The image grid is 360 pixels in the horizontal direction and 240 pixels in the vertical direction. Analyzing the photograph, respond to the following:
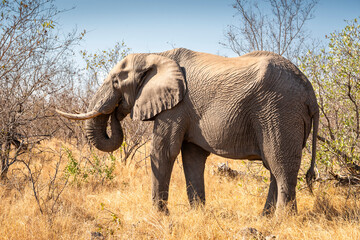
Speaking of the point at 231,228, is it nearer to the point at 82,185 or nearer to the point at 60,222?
the point at 60,222

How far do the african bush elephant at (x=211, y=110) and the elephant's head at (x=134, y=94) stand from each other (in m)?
0.01

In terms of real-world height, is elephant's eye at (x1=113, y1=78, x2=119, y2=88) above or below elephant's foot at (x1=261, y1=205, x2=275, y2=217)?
above

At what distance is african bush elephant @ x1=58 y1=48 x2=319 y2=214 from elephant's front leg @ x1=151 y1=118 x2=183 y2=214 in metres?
0.01

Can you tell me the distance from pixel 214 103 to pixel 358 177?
8.59 ft

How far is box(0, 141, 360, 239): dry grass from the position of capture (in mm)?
3412

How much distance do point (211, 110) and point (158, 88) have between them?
28.0 inches

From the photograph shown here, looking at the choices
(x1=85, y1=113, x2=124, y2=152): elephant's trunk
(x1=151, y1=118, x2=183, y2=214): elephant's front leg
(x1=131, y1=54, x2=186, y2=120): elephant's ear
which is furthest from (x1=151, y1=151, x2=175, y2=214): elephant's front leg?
(x1=85, y1=113, x2=124, y2=152): elephant's trunk

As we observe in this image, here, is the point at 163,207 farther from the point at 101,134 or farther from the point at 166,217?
the point at 101,134

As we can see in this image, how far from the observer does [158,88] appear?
4.06 m

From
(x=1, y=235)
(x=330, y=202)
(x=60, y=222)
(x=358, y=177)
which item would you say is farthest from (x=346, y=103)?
(x=1, y=235)

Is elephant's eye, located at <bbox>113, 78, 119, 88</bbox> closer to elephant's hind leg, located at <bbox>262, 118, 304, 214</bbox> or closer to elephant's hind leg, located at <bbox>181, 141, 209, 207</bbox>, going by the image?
elephant's hind leg, located at <bbox>181, 141, 209, 207</bbox>

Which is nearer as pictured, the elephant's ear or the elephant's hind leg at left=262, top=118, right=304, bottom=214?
the elephant's hind leg at left=262, top=118, right=304, bottom=214

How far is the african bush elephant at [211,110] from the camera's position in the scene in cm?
360

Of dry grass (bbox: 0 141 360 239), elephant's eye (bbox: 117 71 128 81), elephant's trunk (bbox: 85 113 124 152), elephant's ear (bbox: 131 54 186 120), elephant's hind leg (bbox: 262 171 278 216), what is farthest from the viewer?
elephant's trunk (bbox: 85 113 124 152)
